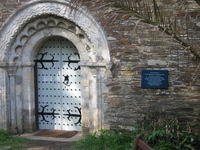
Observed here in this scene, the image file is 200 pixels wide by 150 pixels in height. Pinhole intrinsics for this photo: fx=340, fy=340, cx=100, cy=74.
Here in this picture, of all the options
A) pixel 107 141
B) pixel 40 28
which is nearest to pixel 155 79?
pixel 107 141

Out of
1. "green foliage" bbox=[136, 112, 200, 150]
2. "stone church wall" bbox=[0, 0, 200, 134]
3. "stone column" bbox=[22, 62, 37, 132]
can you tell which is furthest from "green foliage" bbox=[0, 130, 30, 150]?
"green foliage" bbox=[136, 112, 200, 150]

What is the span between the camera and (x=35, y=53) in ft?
27.2

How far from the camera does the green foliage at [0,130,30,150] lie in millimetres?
7293

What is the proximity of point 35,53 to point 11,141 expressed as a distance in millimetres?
2158

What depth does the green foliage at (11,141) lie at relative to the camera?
23.9ft

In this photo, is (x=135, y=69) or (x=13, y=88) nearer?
(x=135, y=69)

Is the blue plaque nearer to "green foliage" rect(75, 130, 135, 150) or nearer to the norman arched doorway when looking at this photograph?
"green foliage" rect(75, 130, 135, 150)

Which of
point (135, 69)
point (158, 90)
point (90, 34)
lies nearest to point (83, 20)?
point (90, 34)

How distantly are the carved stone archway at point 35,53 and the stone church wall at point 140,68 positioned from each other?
0.63ft

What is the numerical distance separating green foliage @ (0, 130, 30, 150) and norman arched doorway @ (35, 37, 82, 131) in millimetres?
918

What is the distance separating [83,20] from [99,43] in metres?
0.61

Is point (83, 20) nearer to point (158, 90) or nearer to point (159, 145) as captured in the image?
point (158, 90)

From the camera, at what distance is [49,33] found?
25.9ft

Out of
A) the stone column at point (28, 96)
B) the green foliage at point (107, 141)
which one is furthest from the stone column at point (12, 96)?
the green foliage at point (107, 141)
